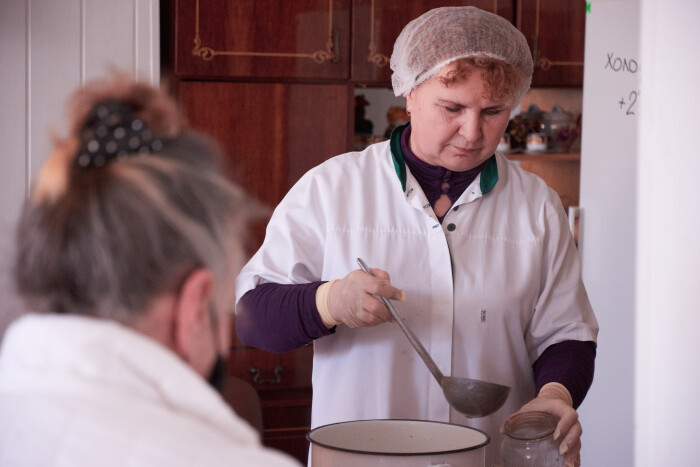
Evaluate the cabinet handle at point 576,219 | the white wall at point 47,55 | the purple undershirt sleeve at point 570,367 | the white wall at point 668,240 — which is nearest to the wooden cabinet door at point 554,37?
the cabinet handle at point 576,219

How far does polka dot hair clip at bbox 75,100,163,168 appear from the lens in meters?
0.56

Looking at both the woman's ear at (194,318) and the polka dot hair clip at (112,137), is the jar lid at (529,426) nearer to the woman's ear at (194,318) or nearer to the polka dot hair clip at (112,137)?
the woman's ear at (194,318)

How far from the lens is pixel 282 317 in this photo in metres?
1.18

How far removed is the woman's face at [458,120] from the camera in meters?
1.23

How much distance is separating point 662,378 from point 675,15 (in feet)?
0.84

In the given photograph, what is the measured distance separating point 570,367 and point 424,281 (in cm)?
26

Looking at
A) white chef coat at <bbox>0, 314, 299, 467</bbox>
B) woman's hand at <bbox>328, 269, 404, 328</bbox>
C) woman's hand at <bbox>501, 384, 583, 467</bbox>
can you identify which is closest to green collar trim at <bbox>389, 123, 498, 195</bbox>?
woman's hand at <bbox>328, 269, 404, 328</bbox>

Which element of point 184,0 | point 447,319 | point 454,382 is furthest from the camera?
point 184,0

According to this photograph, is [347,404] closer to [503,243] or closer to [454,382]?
[454,382]

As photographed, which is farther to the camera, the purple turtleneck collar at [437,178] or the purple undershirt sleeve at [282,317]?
the purple turtleneck collar at [437,178]

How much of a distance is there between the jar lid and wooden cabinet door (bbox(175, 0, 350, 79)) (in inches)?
67.2

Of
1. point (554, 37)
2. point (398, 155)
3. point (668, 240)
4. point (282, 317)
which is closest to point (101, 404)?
point (668, 240)

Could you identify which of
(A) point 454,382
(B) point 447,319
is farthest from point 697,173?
(B) point 447,319

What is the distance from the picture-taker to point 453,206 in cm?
131
